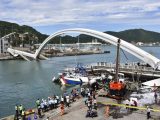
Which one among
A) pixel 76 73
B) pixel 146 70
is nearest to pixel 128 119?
pixel 146 70

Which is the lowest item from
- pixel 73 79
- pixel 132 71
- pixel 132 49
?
pixel 73 79

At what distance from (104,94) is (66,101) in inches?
222

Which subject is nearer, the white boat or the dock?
the dock

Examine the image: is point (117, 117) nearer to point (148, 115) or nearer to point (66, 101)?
point (148, 115)

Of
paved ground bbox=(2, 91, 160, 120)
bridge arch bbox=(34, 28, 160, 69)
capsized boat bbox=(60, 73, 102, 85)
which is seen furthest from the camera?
Result: capsized boat bbox=(60, 73, 102, 85)

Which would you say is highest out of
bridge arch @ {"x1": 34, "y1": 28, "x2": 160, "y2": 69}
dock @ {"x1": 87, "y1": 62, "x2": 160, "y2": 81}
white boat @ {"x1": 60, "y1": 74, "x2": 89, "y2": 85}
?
bridge arch @ {"x1": 34, "y1": 28, "x2": 160, "y2": 69}

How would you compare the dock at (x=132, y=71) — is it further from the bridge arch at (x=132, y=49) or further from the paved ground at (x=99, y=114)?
the paved ground at (x=99, y=114)

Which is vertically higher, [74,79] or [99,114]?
[99,114]

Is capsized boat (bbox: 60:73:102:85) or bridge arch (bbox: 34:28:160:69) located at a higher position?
bridge arch (bbox: 34:28:160:69)

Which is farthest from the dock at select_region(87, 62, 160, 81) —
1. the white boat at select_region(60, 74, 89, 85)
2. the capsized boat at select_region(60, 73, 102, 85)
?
the white boat at select_region(60, 74, 89, 85)

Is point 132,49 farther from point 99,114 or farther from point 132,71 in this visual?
point 99,114

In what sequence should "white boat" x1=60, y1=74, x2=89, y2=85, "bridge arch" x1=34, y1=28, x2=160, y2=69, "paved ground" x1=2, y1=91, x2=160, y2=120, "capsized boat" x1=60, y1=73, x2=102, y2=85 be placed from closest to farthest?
"paved ground" x1=2, y1=91, x2=160, y2=120 → "bridge arch" x1=34, y1=28, x2=160, y2=69 → "capsized boat" x1=60, y1=73, x2=102, y2=85 → "white boat" x1=60, y1=74, x2=89, y2=85

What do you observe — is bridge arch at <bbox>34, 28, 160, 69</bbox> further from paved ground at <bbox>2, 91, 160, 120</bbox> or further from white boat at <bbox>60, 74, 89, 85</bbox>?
paved ground at <bbox>2, 91, 160, 120</bbox>

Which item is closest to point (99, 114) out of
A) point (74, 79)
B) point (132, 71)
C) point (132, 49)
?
point (74, 79)
